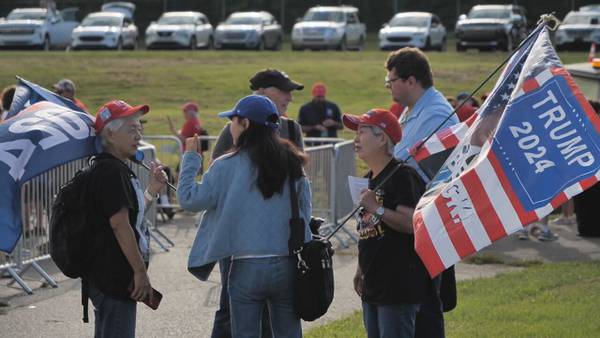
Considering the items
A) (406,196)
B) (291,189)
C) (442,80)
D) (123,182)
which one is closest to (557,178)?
(406,196)

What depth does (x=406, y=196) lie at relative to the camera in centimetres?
668

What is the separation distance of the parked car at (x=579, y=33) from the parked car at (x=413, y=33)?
426 centimetres

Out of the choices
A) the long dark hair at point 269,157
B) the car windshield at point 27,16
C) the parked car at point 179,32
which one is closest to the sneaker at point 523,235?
the long dark hair at point 269,157

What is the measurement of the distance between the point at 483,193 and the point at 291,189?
3.21ft

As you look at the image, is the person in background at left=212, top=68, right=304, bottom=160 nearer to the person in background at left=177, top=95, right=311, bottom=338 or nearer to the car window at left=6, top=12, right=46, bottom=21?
the person in background at left=177, top=95, right=311, bottom=338

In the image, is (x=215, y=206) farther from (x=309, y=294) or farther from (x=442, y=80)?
(x=442, y=80)

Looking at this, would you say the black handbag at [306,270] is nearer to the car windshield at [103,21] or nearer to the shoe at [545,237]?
the shoe at [545,237]

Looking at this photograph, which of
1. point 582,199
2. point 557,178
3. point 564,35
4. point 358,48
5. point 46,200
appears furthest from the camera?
point 358,48

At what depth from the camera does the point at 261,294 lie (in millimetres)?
6285

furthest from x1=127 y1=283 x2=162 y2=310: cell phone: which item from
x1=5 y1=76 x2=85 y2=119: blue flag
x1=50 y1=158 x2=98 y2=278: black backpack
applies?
x1=5 y1=76 x2=85 y2=119: blue flag

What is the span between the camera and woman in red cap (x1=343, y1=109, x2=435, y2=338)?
21.6 ft

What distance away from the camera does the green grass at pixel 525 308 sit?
907 centimetres

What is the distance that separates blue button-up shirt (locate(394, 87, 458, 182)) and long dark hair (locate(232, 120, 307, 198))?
1.16 meters

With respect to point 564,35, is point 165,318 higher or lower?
higher
